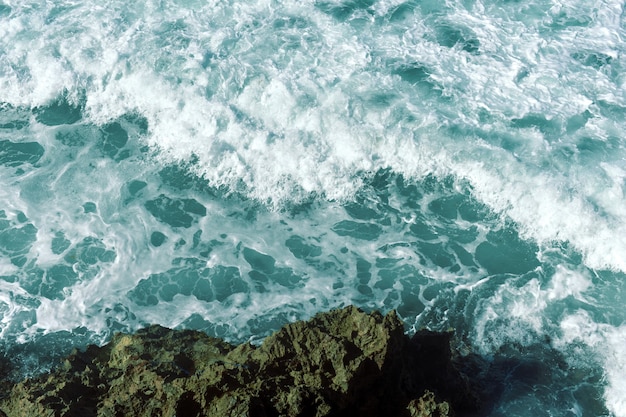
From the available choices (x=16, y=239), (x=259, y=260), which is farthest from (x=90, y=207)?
(x=259, y=260)

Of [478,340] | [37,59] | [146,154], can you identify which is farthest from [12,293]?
[478,340]

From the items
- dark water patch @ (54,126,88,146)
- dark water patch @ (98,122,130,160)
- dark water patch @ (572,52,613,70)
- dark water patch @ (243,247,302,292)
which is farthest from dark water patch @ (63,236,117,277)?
dark water patch @ (572,52,613,70)

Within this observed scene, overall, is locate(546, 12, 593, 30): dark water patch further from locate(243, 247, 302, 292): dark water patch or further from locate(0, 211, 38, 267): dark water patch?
locate(0, 211, 38, 267): dark water patch

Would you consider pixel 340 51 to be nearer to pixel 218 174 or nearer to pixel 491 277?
pixel 218 174

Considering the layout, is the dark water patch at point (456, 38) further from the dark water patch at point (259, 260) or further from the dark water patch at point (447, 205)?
the dark water patch at point (259, 260)

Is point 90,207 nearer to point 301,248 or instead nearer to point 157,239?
point 157,239
